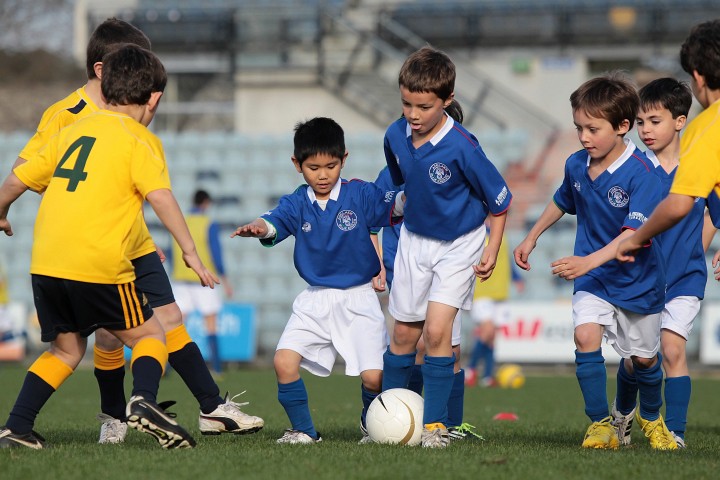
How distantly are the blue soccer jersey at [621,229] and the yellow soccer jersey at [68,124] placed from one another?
227 centimetres

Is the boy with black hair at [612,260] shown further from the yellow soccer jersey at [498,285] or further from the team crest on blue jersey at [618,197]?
the yellow soccer jersey at [498,285]

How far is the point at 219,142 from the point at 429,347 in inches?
508

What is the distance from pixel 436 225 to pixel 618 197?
957 mm

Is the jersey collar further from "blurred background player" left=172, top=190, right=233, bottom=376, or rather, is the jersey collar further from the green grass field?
"blurred background player" left=172, top=190, right=233, bottom=376

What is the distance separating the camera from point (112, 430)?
534 cm

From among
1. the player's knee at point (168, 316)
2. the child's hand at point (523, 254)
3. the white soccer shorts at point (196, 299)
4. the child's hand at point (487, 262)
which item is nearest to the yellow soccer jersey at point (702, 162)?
the child's hand at point (487, 262)

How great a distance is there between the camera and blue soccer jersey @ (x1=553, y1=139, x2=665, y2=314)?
531cm

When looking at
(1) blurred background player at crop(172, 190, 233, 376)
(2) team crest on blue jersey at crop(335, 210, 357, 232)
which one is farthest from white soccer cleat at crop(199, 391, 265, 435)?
(1) blurred background player at crop(172, 190, 233, 376)

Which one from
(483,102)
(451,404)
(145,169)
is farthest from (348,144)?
(145,169)

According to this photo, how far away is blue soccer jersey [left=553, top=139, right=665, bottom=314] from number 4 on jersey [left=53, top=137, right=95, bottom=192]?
2559 millimetres

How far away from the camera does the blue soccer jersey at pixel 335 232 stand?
5.56m

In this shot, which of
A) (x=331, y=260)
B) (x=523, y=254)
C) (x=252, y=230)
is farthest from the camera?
(x=331, y=260)

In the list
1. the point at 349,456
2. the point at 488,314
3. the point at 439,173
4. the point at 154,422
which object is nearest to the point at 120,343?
the point at 154,422

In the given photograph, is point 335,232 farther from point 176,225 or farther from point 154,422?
point 154,422
